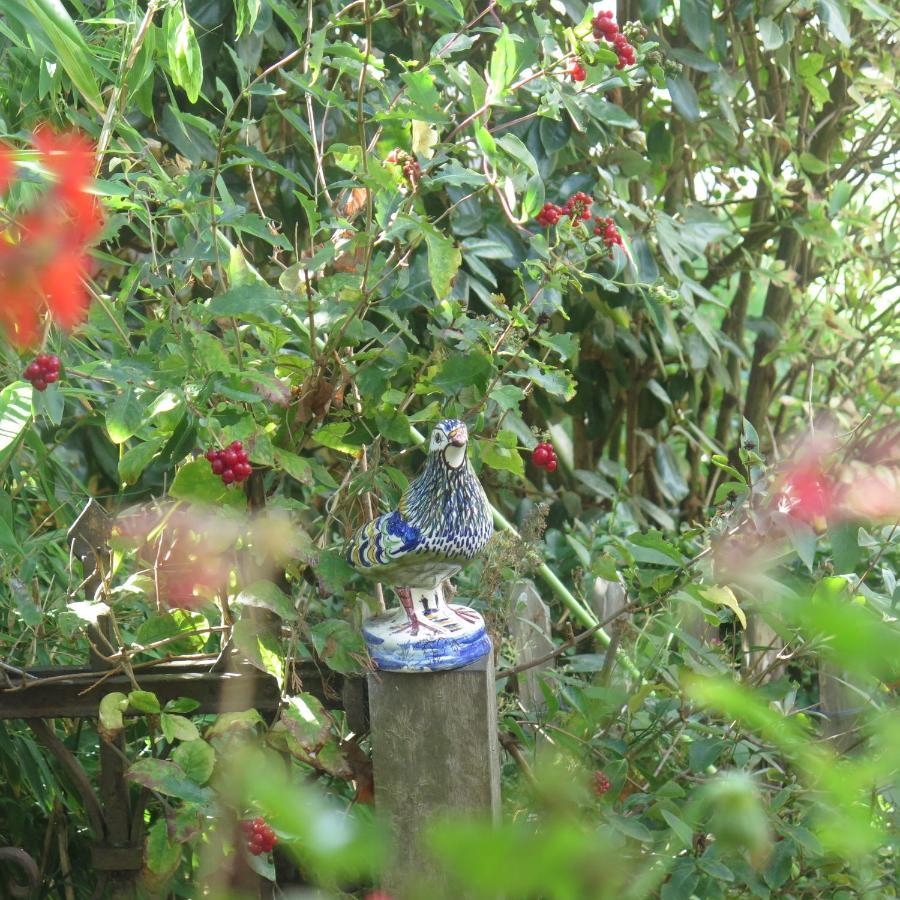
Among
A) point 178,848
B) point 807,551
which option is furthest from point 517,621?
point 178,848

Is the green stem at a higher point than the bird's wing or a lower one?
lower

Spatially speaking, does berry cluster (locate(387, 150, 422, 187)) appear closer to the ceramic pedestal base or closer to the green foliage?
the green foliage

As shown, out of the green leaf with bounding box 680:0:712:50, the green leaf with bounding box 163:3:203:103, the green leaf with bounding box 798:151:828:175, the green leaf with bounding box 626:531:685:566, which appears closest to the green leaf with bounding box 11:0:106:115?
the green leaf with bounding box 163:3:203:103

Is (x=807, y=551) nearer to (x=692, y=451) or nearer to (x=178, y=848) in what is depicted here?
(x=178, y=848)

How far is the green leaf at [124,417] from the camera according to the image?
1174mm

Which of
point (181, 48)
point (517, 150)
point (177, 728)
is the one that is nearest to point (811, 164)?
point (517, 150)

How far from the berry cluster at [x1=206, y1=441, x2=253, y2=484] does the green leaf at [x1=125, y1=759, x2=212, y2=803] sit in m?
0.32

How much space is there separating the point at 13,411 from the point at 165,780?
0.41m

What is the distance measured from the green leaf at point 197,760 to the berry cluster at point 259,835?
68 mm

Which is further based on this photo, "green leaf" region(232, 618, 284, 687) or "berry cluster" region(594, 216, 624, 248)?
"berry cluster" region(594, 216, 624, 248)

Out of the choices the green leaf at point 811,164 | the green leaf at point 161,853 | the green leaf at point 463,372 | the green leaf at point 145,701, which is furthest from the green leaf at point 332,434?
the green leaf at point 811,164

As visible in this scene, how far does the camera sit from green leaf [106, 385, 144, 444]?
3.85 ft

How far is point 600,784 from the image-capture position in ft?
4.98

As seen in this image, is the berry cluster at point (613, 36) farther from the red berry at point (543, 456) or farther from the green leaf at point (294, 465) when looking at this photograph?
the green leaf at point (294, 465)
